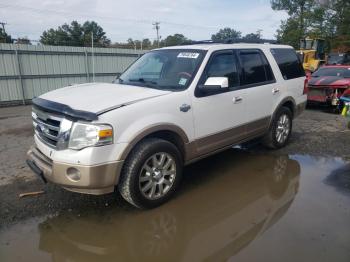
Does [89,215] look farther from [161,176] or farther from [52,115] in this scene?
[52,115]

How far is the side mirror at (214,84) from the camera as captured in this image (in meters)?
4.15

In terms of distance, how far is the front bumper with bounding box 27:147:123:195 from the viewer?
3309mm

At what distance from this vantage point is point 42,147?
3.80 metres

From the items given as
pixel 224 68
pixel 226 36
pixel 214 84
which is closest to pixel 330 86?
pixel 224 68

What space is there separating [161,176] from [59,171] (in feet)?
3.90

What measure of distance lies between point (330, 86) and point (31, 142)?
357 inches

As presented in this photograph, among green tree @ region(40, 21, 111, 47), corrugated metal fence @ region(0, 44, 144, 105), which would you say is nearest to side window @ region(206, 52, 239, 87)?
corrugated metal fence @ region(0, 44, 144, 105)

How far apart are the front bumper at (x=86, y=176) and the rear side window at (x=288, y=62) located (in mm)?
3919

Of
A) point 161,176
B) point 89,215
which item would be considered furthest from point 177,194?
point 89,215

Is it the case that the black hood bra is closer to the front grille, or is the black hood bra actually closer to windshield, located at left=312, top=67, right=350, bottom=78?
the front grille

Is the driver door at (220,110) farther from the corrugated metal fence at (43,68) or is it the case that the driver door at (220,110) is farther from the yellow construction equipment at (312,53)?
the yellow construction equipment at (312,53)

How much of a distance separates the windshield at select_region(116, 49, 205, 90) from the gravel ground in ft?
5.40

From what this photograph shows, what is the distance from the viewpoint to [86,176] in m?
3.30

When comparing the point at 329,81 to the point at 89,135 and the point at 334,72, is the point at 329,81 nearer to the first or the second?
the point at 334,72
